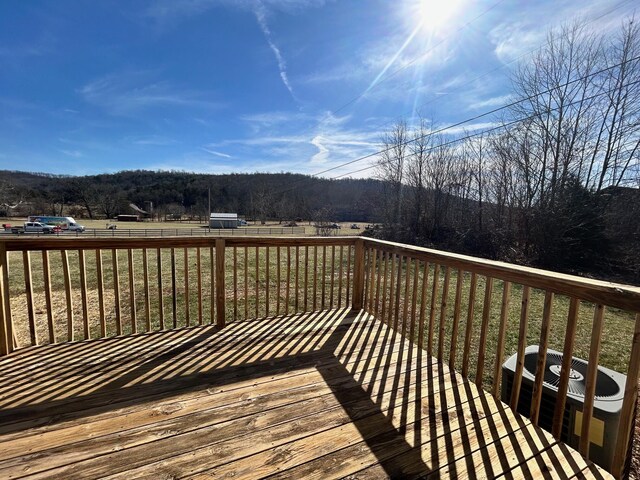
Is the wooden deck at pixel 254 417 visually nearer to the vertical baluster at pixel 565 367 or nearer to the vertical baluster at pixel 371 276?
the vertical baluster at pixel 565 367

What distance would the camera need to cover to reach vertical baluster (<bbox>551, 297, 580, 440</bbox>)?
134cm

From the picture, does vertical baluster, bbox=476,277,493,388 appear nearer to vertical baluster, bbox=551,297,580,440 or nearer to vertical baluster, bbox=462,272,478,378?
vertical baluster, bbox=462,272,478,378

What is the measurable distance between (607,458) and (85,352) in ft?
10.9

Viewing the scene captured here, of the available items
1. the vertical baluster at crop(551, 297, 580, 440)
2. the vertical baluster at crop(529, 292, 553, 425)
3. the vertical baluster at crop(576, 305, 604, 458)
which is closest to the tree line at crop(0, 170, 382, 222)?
the vertical baluster at crop(529, 292, 553, 425)

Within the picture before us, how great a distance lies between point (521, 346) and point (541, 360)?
0.38 ft

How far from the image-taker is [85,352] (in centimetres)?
229

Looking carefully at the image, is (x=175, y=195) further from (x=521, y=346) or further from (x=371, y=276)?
(x=521, y=346)

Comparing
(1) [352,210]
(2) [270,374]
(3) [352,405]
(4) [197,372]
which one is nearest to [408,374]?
(3) [352,405]

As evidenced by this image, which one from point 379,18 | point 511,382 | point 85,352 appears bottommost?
point 85,352

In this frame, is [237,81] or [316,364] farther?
[237,81]

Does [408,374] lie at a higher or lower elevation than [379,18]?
lower

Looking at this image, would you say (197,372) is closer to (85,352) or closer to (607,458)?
(85,352)

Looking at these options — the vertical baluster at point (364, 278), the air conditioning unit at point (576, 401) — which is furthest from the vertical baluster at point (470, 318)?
the vertical baluster at point (364, 278)

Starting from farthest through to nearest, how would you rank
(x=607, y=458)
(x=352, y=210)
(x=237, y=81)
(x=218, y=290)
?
(x=352, y=210), (x=237, y=81), (x=218, y=290), (x=607, y=458)
